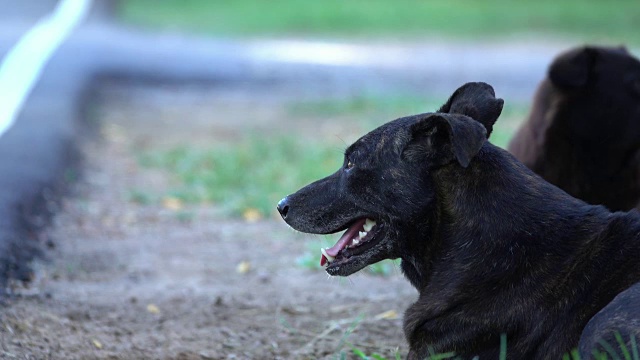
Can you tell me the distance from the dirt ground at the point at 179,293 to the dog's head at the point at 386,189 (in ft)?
1.88

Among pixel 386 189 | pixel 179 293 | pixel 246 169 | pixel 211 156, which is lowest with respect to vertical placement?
pixel 211 156

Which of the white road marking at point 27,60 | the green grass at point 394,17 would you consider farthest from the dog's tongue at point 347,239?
the green grass at point 394,17

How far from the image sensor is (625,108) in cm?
638

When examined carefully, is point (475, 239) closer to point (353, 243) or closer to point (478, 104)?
point (353, 243)

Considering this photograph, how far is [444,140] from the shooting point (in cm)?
411

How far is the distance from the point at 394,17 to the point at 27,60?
48.7 ft

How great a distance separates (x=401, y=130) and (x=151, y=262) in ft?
10.4

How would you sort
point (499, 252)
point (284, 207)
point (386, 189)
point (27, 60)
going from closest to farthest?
point (499, 252), point (386, 189), point (284, 207), point (27, 60)

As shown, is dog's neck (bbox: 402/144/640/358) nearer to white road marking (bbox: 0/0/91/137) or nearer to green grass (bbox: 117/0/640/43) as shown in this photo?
white road marking (bbox: 0/0/91/137)

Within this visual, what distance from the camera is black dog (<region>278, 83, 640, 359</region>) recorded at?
390 cm

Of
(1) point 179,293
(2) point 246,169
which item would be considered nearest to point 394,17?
(2) point 246,169

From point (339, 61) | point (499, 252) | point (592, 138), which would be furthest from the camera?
point (339, 61)

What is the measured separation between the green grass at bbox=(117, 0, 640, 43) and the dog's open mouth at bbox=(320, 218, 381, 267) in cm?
1556

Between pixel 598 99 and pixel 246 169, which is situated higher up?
pixel 598 99
